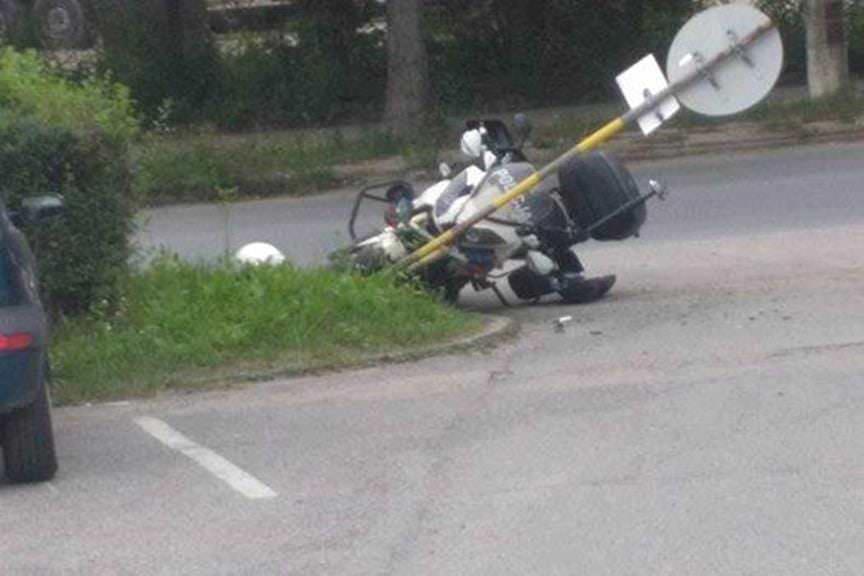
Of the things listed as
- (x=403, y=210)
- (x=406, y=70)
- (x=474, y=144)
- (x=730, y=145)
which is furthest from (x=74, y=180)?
(x=406, y=70)

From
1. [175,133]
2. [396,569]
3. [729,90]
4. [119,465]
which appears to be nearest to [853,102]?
[175,133]

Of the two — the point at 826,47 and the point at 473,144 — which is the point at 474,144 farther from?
the point at 826,47

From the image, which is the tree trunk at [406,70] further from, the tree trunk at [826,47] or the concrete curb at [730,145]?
the tree trunk at [826,47]

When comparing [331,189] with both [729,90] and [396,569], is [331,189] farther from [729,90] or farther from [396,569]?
[396,569]

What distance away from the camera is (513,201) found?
13484 millimetres

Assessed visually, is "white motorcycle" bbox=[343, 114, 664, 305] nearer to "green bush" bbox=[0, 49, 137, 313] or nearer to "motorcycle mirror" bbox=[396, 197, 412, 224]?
"motorcycle mirror" bbox=[396, 197, 412, 224]

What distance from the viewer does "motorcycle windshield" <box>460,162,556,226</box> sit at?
13445 mm

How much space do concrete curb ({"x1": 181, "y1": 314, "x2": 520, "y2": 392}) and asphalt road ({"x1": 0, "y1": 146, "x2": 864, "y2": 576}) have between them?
10 cm

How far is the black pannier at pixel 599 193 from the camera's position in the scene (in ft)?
44.6

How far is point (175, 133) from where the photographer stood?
2639 centimetres

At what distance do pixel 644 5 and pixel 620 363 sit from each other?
17.1 meters

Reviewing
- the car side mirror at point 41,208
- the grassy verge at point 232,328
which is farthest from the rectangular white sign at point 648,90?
the car side mirror at point 41,208

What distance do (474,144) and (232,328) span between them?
257 cm

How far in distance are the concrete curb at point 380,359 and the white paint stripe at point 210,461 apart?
32.7 inches
